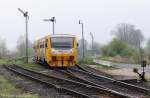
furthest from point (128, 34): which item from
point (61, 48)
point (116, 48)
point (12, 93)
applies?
point (12, 93)

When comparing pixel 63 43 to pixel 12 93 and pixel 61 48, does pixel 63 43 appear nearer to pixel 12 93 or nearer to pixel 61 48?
pixel 61 48

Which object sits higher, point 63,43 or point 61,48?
point 63,43

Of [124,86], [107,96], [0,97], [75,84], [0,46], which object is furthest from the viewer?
[0,46]

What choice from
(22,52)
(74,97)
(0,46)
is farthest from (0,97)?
(0,46)

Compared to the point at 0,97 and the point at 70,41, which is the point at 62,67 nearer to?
the point at 70,41

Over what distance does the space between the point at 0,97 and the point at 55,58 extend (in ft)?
68.9

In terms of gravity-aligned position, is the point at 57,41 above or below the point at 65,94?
above

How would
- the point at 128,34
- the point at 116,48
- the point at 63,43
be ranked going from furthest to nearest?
the point at 128,34 → the point at 116,48 → the point at 63,43

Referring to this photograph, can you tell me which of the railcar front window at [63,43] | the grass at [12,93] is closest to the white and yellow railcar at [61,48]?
the railcar front window at [63,43]

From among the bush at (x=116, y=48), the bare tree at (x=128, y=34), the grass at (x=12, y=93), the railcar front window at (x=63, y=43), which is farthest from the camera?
the bare tree at (x=128, y=34)

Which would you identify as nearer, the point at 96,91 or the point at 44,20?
the point at 96,91

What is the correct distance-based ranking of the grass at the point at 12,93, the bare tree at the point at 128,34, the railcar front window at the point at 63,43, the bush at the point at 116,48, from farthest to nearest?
1. the bare tree at the point at 128,34
2. the bush at the point at 116,48
3. the railcar front window at the point at 63,43
4. the grass at the point at 12,93

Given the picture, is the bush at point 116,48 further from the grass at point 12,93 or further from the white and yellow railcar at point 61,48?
the grass at point 12,93

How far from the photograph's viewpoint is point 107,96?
46.5 feet
